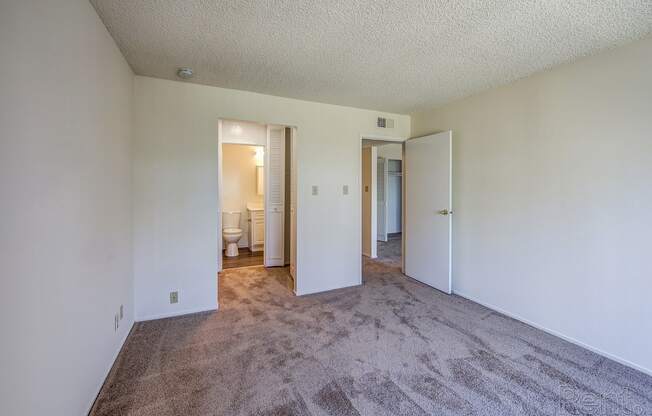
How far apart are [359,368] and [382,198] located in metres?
5.35

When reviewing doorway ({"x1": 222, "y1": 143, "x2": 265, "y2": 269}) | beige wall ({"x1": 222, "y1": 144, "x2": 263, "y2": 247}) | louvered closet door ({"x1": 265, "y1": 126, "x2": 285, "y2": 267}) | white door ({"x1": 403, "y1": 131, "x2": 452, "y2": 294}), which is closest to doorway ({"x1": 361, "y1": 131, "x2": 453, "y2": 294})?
white door ({"x1": 403, "y1": 131, "x2": 452, "y2": 294})

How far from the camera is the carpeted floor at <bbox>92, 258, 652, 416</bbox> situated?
171 cm

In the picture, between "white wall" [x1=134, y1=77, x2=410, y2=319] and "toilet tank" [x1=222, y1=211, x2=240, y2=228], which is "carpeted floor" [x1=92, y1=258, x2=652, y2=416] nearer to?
"white wall" [x1=134, y1=77, x2=410, y2=319]

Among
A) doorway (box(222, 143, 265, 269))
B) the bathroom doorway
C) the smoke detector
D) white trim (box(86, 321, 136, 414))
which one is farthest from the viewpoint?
doorway (box(222, 143, 265, 269))

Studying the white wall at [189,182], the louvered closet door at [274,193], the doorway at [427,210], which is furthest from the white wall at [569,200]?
the louvered closet door at [274,193]

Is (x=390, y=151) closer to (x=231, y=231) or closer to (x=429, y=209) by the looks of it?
(x=429, y=209)

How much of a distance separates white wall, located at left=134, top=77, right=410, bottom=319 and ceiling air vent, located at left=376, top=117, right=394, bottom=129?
2.76 ft

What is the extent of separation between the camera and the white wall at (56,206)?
1006 millimetres

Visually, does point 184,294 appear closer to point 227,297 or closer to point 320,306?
point 227,297

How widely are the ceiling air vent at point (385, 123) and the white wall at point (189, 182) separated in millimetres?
842

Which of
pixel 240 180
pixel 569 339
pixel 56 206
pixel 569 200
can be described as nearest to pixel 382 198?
pixel 240 180

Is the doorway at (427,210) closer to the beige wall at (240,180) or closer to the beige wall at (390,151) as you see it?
the beige wall at (390,151)

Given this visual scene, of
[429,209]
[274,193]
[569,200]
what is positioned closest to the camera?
[569,200]

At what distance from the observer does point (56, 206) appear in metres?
1.33
